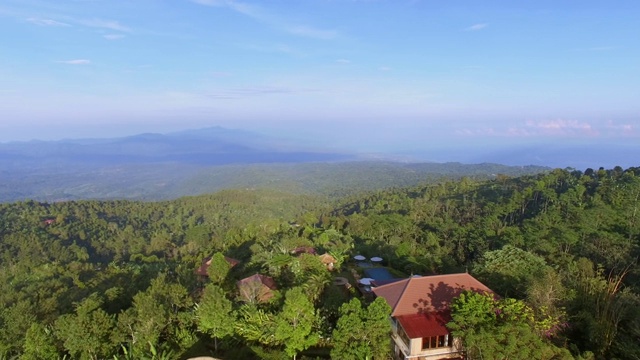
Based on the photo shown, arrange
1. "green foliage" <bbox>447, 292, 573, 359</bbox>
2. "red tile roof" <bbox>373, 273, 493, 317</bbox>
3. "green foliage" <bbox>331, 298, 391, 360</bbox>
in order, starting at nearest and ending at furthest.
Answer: "green foliage" <bbox>447, 292, 573, 359</bbox>
"green foliage" <bbox>331, 298, 391, 360</bbox>
"red tile roof" <bbox>373, 273, 493, 317</bbox>

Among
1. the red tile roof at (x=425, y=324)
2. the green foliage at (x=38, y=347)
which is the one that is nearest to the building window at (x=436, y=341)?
the red tile roof at (x=425, y=324)

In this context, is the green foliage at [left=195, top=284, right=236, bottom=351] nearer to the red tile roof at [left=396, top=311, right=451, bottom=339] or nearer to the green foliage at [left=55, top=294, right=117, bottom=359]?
the green foliage at [left=55, top=294, right=117, bottom=359]

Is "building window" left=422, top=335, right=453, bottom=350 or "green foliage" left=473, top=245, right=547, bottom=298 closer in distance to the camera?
"building window" left=422, top=335, right=453, bottom=350

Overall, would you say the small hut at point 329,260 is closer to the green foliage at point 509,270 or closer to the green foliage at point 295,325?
the green foliage at point 509,270

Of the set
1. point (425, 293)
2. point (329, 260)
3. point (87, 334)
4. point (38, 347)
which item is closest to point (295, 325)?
point (425, 293)

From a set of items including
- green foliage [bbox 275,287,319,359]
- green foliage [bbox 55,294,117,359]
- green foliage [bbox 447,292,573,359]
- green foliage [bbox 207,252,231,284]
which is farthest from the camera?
green foliage [bbox 207,252,231,284]

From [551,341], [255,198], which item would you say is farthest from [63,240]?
[551,341]

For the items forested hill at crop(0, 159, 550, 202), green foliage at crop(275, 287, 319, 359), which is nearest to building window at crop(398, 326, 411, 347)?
green foliage at crop(275, 287, 319, 359)
